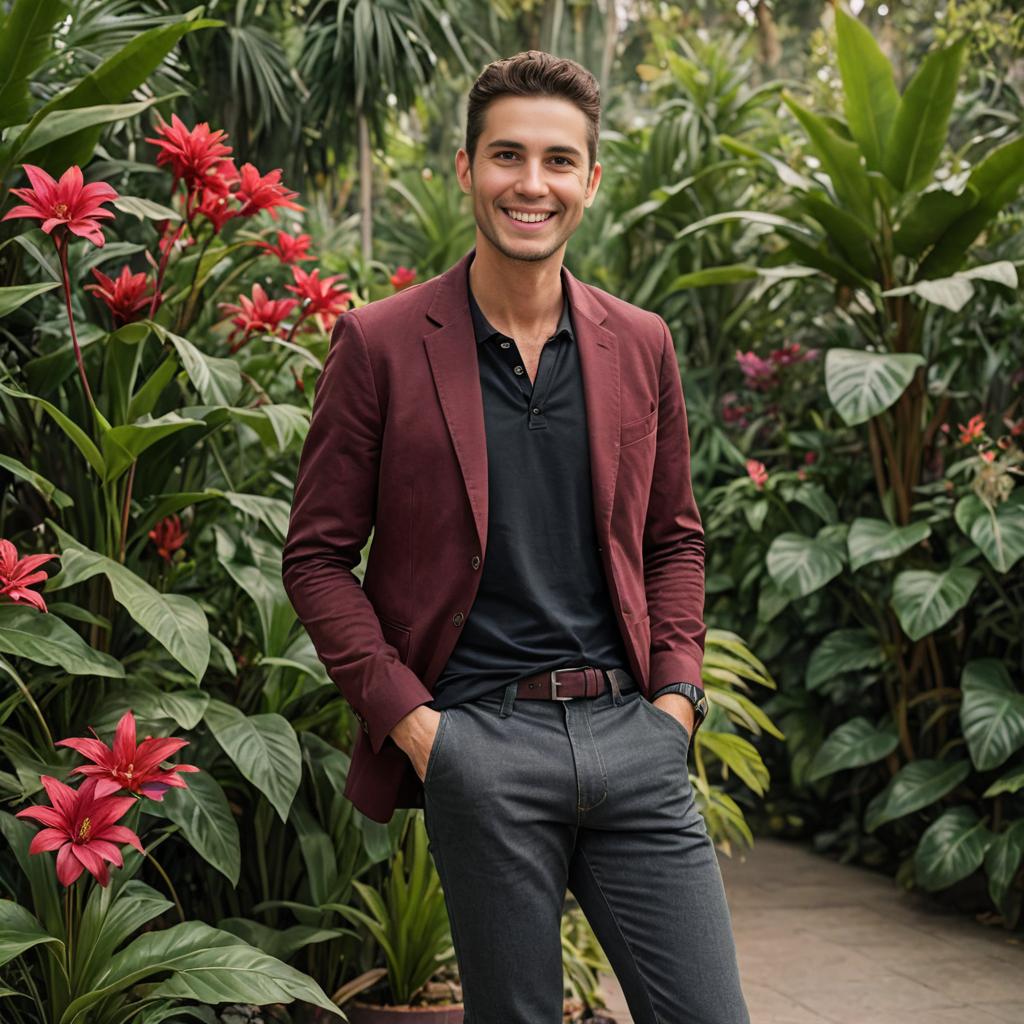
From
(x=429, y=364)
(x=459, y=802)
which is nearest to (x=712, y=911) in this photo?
(x=459, y=802)

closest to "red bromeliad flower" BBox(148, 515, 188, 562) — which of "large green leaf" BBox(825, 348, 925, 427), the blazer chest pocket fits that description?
the blazer chest pocket

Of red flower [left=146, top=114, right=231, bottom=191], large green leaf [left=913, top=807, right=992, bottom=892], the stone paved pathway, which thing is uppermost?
red flower [left=146, top=114, right=231, bottom=191]

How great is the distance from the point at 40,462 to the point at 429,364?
1.44 metres

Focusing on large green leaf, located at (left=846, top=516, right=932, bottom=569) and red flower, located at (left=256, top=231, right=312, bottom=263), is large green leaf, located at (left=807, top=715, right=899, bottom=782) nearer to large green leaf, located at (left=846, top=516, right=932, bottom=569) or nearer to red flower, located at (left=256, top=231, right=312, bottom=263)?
large green leaf, located at (left=846, top=516, right=932, bottom=569)

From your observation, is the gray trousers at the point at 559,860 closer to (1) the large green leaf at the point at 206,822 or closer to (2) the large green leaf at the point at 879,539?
(1) the large green leaf at the point at 206,822

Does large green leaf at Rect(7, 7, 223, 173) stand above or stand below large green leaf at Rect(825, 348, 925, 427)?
above

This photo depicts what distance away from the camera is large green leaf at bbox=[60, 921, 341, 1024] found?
7.74 ft

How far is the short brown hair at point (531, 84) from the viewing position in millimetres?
1917

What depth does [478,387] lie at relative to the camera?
6.30ft

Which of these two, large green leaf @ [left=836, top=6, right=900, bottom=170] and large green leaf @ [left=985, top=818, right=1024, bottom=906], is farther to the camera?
large green leaf @ [left=836, top=6, right=900, bottom=170]

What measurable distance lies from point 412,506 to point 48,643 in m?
0.97

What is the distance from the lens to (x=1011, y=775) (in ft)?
13.8

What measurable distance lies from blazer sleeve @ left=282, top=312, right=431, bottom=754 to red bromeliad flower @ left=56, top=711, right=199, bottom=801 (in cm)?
52

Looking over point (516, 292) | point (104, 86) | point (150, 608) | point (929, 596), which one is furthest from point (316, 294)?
point (929, 596)
